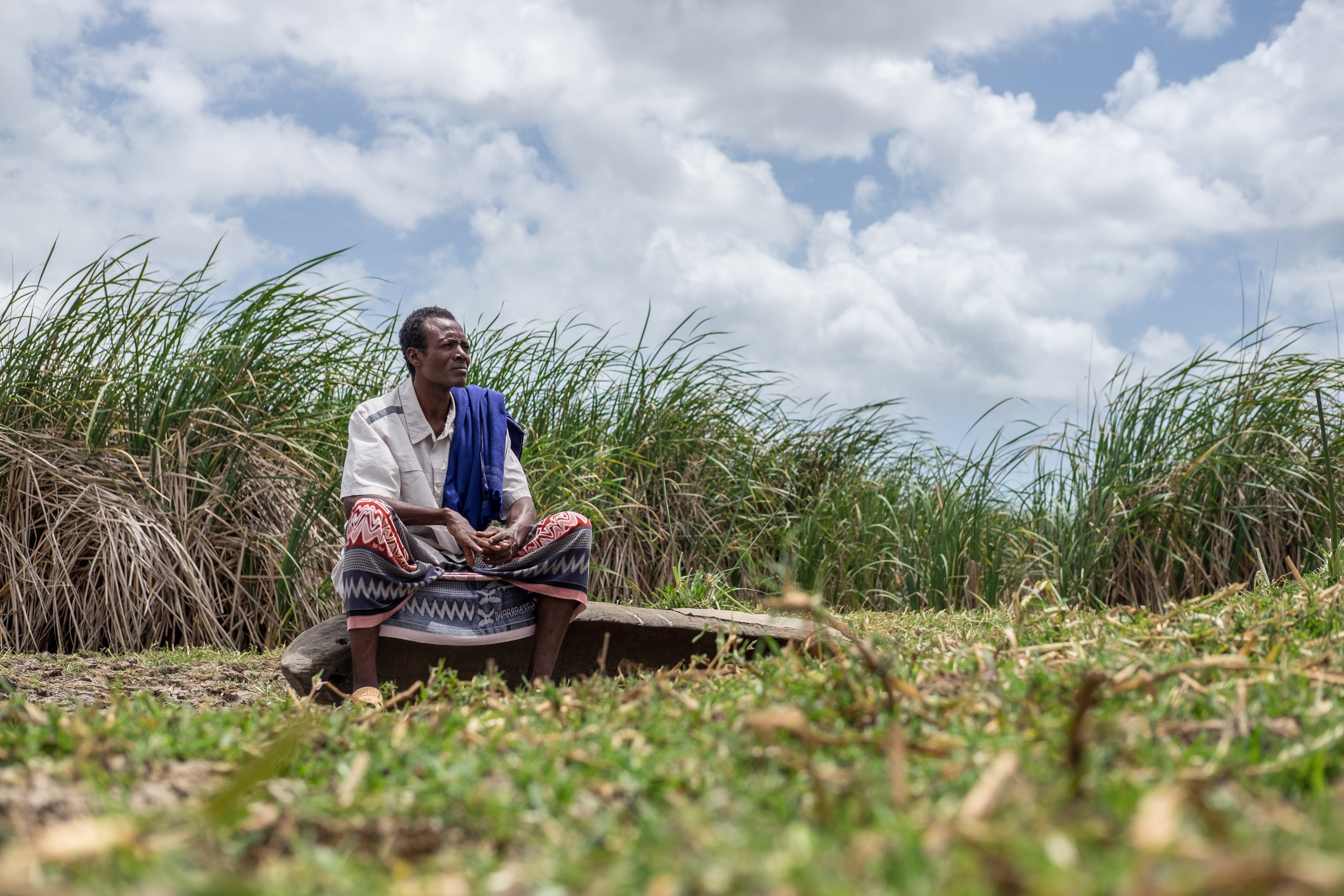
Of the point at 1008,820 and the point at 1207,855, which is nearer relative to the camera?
the point at 1207,855

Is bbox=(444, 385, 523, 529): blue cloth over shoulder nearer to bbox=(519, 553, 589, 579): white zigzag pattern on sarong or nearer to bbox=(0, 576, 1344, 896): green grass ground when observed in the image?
bbox=(519, 553, 589, 579): white zigzag pattern on sarong

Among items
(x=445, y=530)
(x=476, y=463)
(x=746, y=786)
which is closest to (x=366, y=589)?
(x=445, y=530)

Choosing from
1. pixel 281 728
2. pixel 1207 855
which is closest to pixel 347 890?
pixel 1207 855

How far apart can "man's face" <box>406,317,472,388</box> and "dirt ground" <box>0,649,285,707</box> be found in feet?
4.21

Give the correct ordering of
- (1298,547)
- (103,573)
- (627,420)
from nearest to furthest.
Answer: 1. (103,573)
2. (1298,547)
3. (627,420)

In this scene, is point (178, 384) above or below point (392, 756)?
above

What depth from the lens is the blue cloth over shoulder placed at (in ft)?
13.4

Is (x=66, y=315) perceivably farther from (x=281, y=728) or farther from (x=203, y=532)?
(x=281, y=728)

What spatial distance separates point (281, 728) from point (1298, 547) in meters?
5.19

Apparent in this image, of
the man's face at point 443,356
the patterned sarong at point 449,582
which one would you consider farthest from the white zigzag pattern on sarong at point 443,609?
the man's face at point 443,356

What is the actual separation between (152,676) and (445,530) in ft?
4.15

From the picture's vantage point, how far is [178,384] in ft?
17.6

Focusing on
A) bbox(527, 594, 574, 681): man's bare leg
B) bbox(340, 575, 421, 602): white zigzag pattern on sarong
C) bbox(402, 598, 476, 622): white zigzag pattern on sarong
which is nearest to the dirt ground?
bbox(340, 575, 421, 602): white zigzag pattern on sarong

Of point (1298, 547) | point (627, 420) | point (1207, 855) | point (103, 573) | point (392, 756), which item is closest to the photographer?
point (1207, 855)
